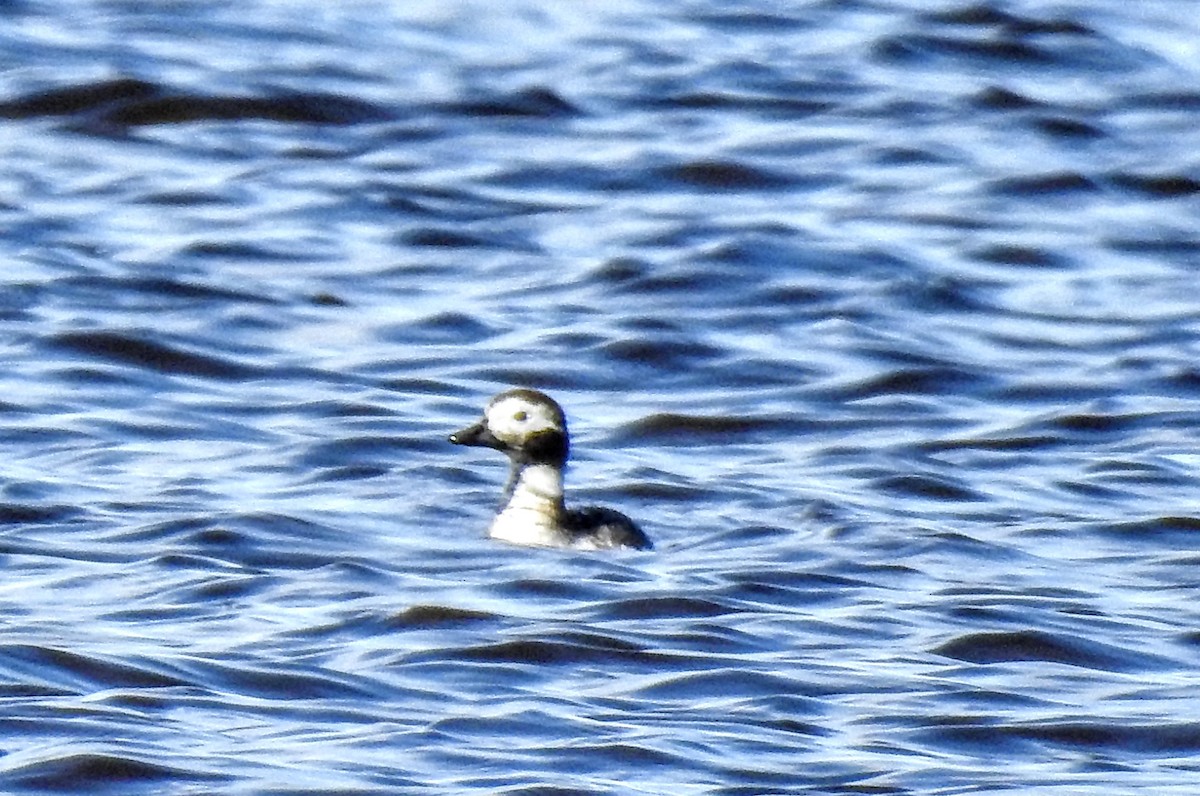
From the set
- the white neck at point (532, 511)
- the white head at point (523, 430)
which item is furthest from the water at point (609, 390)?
the white head at point (523, 430)

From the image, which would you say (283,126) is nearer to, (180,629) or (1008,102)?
(1008,102)

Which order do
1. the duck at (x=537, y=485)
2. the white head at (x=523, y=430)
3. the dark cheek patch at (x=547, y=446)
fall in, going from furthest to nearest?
the white head at (x=523, y=430) → the dark cheek patch at (x=547, y=446) → the duck at (x=537, y=485)

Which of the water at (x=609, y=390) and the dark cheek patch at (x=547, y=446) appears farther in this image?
the dark cheek patch at (x=547, y=446)

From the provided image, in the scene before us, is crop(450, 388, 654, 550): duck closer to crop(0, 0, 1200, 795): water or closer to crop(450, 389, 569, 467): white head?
crop(450, 389, 569, 467): white head

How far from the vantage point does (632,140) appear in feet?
67.4

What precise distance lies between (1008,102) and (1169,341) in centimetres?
510

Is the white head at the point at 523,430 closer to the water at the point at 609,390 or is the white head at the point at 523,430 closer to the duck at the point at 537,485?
the duck at the point at 537,485

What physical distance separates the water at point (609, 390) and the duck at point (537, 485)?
6.2 inches

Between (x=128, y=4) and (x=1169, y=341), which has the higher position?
(x=128, y=4)

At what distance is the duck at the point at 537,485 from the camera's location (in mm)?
12688

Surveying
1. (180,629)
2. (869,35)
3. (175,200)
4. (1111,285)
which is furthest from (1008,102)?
(180,629)

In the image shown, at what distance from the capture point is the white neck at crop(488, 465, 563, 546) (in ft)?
41.7

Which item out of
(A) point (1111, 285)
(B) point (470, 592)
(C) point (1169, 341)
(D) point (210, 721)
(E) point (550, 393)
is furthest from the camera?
(A) point (1111, 285)

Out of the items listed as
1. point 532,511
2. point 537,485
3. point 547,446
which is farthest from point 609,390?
point 532,511
